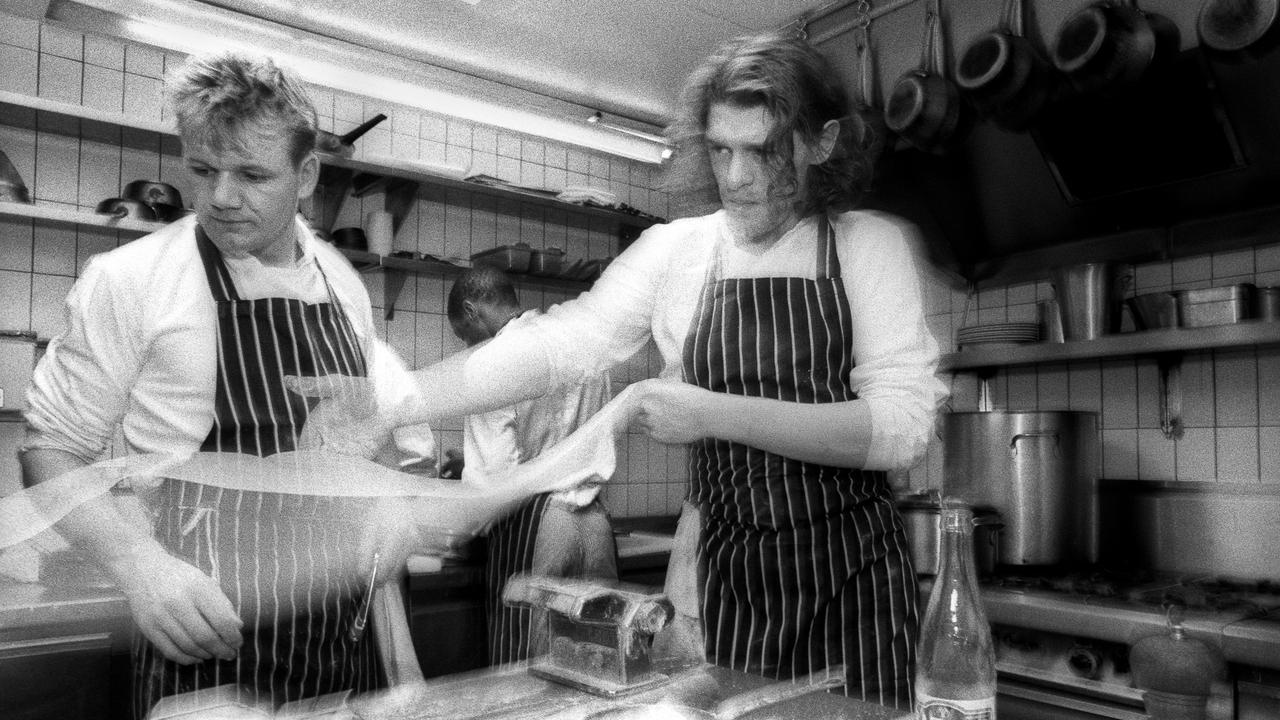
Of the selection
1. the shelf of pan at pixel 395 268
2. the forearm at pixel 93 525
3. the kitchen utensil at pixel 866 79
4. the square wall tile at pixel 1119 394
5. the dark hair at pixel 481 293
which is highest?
the kitchen utensil at pixel 866 79

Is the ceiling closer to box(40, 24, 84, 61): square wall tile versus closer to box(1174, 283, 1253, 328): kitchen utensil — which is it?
box(40, 24, 84, 61): square wall tile

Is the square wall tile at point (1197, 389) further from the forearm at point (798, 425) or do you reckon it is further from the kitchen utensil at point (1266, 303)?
the forearm at point (798, 425)

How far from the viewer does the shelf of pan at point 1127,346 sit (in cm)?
197

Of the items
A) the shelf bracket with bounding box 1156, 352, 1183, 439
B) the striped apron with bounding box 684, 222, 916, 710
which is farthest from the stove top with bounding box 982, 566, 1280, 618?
the striped apron with bounding box 684, 222, 916, 710

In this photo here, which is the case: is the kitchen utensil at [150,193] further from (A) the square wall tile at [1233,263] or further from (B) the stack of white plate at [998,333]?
(A) the square wall tile at [1233,263]

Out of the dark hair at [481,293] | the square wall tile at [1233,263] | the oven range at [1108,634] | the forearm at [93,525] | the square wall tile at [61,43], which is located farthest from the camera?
the square wall tile at [1233,263]

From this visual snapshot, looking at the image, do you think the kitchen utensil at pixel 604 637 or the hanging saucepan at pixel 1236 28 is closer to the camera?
the kitchen utensil at pixel 604 637

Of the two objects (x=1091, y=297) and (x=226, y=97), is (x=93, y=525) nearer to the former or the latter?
(x=226, y=97)

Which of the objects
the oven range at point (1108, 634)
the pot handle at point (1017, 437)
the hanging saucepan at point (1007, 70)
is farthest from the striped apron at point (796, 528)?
the pot handle at point (1017, 437)

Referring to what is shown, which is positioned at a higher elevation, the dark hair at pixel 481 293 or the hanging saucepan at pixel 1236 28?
the hanging saucepan at pixel 1236 28

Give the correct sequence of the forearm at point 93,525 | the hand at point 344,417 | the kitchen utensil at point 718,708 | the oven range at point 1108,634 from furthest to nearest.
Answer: the oven range at point 1108,634
the hand at point 344,417
the forearm at point 93,525
the kitchen utensil at point 718,708

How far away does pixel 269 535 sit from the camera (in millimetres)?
1016

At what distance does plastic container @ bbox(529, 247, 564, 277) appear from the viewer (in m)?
1.57

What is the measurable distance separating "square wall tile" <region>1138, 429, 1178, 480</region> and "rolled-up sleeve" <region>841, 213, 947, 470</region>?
1.58 metres
